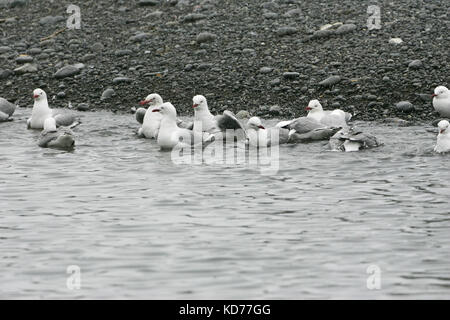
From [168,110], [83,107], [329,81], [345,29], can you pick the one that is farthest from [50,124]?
[345,29]

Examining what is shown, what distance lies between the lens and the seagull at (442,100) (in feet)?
61.1

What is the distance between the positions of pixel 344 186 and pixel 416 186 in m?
1.12

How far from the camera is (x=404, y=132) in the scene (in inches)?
712

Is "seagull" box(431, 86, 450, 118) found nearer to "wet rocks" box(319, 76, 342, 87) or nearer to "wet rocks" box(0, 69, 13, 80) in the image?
"wet rocks" box(319, 76, 342, 87)

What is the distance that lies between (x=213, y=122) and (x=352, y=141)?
10.4 ft

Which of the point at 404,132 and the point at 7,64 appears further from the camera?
the point at 7,64

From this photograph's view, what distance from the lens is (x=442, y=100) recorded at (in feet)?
61.4

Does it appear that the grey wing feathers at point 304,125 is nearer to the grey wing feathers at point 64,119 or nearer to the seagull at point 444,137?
the seagull at point 444,137

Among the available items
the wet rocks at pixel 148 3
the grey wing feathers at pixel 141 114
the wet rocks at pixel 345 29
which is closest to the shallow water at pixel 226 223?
the grey wing feathers at pixel 141 114

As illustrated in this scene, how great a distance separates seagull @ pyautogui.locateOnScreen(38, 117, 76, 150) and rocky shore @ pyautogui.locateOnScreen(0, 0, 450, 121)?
11.0 feet

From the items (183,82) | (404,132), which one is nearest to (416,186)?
(404,132)

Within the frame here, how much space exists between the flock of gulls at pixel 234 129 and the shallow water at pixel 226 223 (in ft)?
1.15

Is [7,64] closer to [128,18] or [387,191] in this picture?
[128,18]
